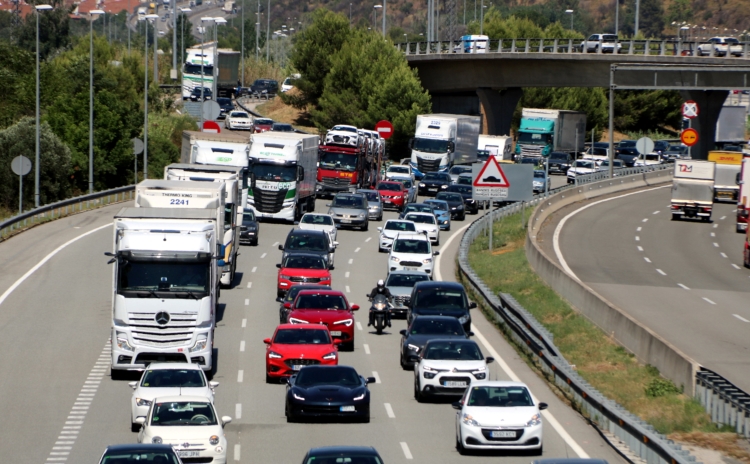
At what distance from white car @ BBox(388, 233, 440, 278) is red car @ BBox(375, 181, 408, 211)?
1901 cm

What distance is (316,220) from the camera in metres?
47.0

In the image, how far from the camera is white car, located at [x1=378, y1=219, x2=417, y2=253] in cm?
4659

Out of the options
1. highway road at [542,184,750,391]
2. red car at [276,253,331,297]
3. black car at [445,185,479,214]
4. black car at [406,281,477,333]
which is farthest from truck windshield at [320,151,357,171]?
black car at [406,281,477,333]

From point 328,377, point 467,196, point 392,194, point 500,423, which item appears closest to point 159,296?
point 328,377

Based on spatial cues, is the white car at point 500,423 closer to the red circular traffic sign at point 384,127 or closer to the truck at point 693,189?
the truck at point 693,189

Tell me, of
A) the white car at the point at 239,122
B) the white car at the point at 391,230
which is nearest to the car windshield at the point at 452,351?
the white car at the point at 391,230

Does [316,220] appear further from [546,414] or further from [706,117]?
[706,117]

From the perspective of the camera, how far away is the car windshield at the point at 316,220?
4684 cm

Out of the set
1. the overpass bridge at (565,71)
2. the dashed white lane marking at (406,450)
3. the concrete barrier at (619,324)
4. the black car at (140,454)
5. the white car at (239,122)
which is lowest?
the dashed white lane marking at (406,450)

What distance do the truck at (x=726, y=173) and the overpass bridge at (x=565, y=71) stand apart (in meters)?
7.54

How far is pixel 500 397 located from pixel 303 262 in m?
17.5

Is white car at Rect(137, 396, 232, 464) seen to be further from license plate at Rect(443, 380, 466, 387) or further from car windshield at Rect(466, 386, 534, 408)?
license plate at Rect(443, 380, 466, 387)

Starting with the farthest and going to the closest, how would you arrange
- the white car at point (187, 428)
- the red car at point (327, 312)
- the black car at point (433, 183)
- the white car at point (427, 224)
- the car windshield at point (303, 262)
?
the black car at point (433, 183) < the white car at point (427, 224) < the car windshield at point (303, 262) < the red car at point (327, 312) < the white car at point (187, 428)

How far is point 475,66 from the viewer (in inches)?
3703
